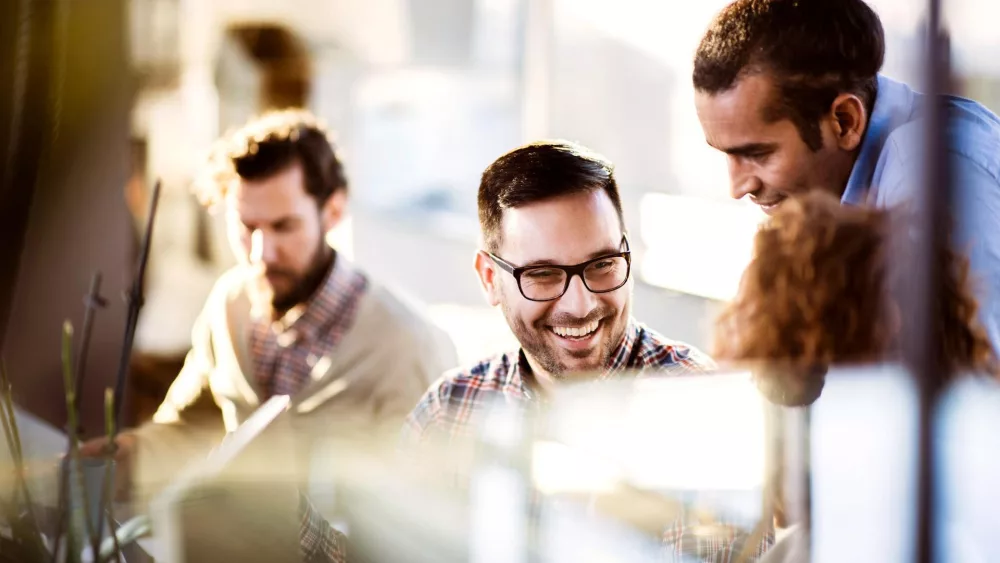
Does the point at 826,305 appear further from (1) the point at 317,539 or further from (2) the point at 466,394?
(1) the point at 317,539

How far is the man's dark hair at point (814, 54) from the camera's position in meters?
1.19

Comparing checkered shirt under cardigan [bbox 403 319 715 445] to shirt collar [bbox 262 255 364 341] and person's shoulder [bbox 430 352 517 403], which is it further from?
shirt collar [bbox 262 255 364 341]

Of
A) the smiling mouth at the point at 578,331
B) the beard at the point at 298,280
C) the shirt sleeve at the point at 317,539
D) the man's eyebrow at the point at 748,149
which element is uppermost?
the man's eyebrow at the point at 748,149

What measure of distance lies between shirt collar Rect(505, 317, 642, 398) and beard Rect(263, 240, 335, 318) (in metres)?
0.33

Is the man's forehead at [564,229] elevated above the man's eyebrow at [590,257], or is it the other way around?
the man's forehead at [564,229]

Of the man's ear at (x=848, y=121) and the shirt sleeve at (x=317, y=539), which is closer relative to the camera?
the man's ear at (x=848, y=121)

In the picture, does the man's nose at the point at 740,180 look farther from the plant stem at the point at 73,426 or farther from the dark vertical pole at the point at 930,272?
the plant stem at the point at 73,426

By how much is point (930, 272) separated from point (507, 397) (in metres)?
0.65

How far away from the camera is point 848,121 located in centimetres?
120

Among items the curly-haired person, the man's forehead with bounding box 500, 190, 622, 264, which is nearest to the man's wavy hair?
the curly-haired person

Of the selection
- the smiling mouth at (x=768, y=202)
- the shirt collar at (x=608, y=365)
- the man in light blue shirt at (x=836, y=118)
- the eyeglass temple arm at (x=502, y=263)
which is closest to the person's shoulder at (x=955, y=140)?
the man in light blue shirt at (x=836, y=118)

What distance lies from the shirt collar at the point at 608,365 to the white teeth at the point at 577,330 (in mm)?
49

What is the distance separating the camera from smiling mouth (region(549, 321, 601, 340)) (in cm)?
124

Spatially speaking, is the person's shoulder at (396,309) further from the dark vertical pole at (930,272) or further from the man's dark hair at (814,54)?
the dark vertical pole at (930,272)
